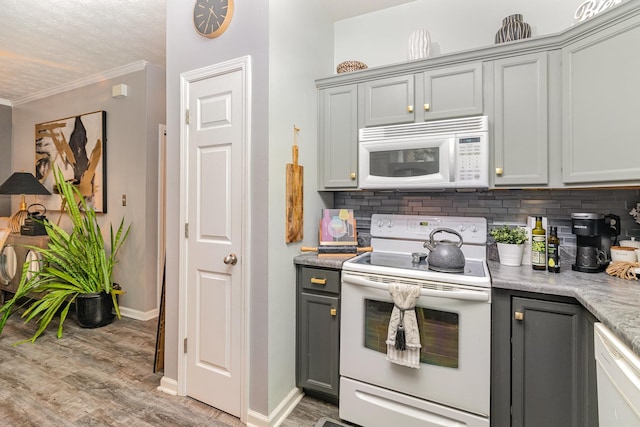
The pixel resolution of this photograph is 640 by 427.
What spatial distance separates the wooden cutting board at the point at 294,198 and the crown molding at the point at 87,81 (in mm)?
2441

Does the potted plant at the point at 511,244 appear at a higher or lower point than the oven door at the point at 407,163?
lower

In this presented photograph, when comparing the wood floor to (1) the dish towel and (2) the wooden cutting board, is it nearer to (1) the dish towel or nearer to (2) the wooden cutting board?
(1) the dish towel

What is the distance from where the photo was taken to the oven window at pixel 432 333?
1549 millimetres

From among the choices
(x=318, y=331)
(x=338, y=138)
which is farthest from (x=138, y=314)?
(x=338, y=138)

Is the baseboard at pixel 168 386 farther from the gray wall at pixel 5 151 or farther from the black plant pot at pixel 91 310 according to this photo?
the gray wall at pixel 5 151

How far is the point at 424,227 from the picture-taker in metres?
2.20

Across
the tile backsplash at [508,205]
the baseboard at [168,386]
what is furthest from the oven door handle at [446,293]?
the baseboard at [168,386]

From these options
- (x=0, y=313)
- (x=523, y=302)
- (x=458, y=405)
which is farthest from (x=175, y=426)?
(x=0, y=313)

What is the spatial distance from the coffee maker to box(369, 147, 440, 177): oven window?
0.80 metres

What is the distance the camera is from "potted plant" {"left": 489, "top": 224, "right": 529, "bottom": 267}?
1.83 metres

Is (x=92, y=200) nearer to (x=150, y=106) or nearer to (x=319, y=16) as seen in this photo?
(x=150, y=106)

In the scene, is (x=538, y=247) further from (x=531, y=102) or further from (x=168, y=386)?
(x=168, y=386)

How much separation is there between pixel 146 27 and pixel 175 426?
9.89 ft

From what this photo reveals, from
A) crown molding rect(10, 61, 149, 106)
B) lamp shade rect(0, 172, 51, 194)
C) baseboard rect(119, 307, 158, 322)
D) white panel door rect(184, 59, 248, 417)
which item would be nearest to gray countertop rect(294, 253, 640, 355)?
white panel door rect(184, 59, 248, 417)
